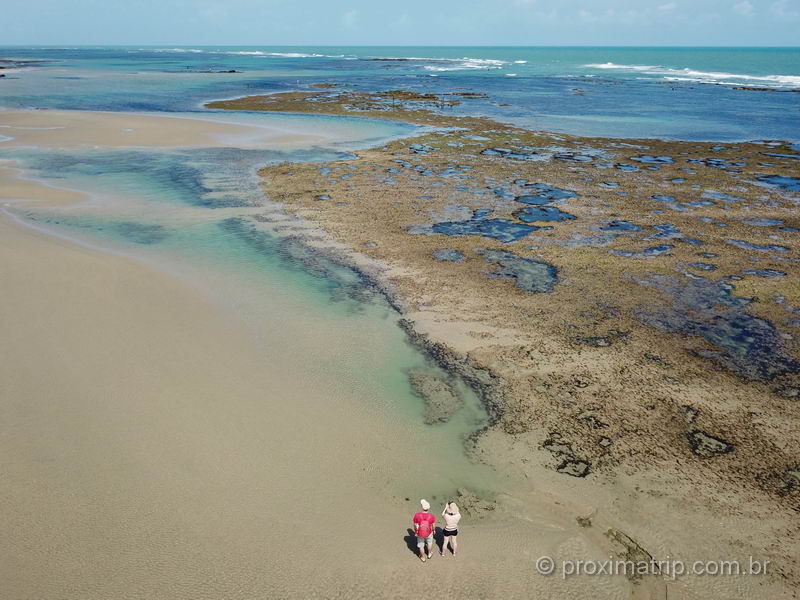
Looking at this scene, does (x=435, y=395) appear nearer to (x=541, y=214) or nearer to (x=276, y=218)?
(x=276, y=218)

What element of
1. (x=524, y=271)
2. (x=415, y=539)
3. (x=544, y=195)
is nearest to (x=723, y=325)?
(x=524, y=271)

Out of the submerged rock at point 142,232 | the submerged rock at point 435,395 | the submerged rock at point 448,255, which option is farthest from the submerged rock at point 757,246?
the submerged rock at point 142,232

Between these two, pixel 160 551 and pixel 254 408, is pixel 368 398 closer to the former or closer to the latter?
pixel 254 408

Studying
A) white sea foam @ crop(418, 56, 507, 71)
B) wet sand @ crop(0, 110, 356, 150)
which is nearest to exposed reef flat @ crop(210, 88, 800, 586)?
wet sand @ crop(0, 110, 356, 150)

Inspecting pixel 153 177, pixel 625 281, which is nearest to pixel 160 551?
pixel 625 281

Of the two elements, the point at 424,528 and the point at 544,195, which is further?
the point at 544,195

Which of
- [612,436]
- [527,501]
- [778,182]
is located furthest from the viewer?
[778,182]
